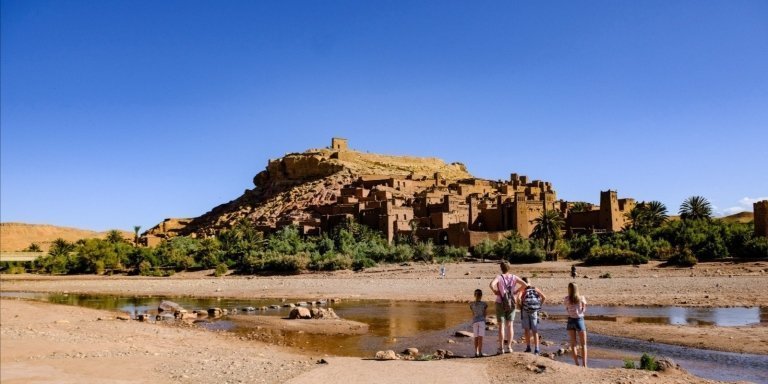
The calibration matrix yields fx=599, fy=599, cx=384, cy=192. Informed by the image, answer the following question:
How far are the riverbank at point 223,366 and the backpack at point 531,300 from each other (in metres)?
0.87

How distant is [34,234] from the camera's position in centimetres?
11850

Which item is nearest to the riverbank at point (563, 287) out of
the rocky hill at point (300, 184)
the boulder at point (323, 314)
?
the boulder at point (323, 314)

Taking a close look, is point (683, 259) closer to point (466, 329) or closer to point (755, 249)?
point (755, 249)

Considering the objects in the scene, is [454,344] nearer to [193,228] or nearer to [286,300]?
[286,300]

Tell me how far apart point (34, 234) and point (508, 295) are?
12905 cm

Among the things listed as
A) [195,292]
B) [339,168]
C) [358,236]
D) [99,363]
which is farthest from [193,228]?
[99,363]

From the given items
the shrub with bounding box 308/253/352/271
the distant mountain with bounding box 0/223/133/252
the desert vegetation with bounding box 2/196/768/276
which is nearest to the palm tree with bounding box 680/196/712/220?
the desert vegetation with bounding box 2/196/768/276

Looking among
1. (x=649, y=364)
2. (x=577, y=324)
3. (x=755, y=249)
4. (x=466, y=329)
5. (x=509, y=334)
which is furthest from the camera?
(x=755, y=249)

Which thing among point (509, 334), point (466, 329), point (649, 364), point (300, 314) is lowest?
point (466, 329)

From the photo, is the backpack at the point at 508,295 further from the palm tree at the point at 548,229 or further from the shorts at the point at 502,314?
the palm tree at the point at 548,229

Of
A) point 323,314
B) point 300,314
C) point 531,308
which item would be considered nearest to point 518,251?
point 323,314

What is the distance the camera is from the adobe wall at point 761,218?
39.5 metres

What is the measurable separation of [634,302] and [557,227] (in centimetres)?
2526

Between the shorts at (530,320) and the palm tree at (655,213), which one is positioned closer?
the shorts at (530,320)
